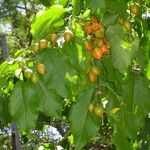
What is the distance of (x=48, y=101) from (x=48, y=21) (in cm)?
26

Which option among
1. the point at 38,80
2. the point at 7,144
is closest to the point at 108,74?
the point at 38,80

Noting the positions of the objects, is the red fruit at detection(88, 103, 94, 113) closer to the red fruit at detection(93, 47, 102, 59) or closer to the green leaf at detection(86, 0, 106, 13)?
the red fruit at detection(93, 47, 102, 59)

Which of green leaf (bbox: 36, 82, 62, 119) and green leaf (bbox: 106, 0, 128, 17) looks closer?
green leaf (bbox: 36, 82, 62, 119)

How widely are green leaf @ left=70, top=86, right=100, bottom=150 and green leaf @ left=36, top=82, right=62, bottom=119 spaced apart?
0.06 metres

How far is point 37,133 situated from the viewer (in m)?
5.96

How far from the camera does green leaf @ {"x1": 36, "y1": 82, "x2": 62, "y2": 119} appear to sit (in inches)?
57.6

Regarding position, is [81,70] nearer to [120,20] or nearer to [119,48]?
[119,48]

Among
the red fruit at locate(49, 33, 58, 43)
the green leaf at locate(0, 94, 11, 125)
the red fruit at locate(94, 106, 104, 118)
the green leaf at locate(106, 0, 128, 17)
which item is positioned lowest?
the red fruit at locate(94, 106, 104, 118)

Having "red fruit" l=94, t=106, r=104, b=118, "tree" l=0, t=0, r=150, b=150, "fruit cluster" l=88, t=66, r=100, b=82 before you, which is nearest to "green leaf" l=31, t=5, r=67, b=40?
"tree" l=0, t=0, r=150, b=150

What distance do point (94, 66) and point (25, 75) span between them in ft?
0.87

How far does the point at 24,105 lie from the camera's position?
1.49 metres

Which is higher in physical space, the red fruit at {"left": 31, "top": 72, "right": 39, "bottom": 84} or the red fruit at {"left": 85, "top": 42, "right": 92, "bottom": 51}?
the red fruit at {"left": 85, "top": 42, "right": 92, "bottom": 51}

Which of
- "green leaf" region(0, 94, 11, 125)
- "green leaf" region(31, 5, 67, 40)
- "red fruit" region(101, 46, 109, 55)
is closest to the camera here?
"green leaf" region(31, 5, 67, 40)

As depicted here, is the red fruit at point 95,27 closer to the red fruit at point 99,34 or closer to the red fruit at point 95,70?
the red fruit at point 99,34
